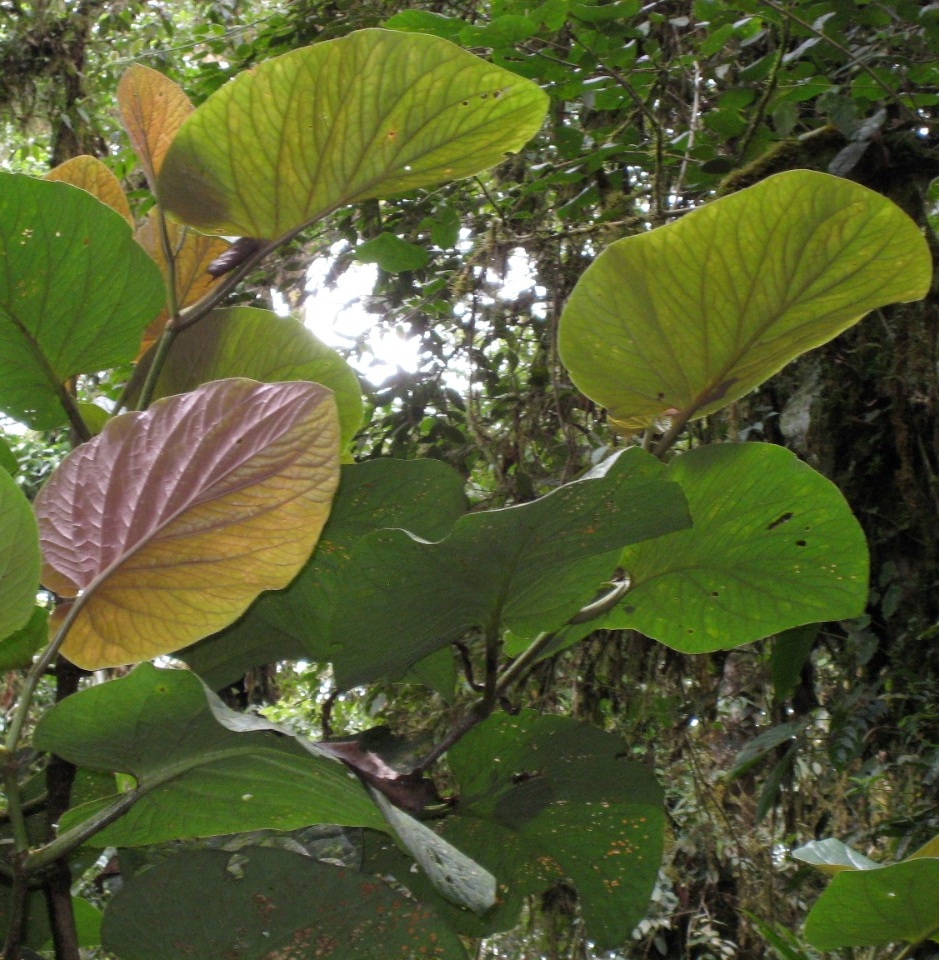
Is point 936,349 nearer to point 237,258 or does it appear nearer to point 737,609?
point 737,609

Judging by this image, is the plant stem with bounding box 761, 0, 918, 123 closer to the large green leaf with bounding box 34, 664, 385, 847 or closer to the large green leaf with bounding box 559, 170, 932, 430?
the large green leaf with bounding box 559, 170, 932, 430

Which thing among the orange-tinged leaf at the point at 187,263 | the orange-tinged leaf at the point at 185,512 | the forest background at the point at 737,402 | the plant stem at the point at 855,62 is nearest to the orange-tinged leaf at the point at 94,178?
the orange-tinged leaf at the point at 187,263

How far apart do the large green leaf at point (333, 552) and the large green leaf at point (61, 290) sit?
129 millimetres

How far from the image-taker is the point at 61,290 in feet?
1.37

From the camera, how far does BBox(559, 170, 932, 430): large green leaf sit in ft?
1.31

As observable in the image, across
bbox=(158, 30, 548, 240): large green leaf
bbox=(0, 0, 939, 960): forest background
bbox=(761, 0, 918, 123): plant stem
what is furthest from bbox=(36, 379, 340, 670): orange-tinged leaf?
bbox=(761, 0, 918, 123): plant stem

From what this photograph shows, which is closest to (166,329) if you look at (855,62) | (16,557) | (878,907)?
(16,557)

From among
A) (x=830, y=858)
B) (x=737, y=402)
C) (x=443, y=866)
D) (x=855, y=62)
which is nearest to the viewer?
(x=443, y=866)

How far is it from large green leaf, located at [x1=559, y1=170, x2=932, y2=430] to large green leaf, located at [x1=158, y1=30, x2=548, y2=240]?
0.09m

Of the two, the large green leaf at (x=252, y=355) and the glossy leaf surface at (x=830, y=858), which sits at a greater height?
the large green leaf at (x=252, y=355)

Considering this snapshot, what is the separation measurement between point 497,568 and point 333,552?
134 millimetres

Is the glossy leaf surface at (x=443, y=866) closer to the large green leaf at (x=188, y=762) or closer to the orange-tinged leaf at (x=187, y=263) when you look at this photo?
the large green leaf at (x=188, y=762)

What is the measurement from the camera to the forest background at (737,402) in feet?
3.57

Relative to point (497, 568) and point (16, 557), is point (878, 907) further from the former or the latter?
point (16, 557)
